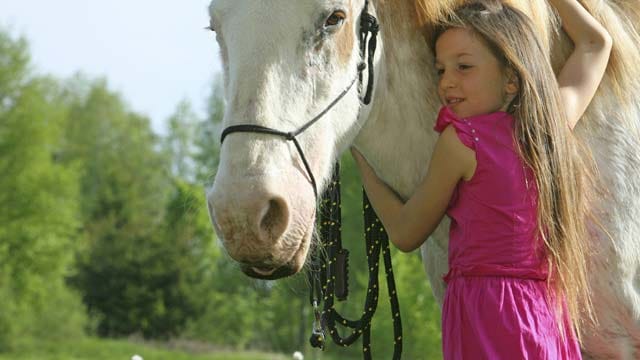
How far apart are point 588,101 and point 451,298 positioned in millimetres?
825

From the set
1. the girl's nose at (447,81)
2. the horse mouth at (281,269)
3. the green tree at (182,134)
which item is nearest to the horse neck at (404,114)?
the girl's nose at (447,81)

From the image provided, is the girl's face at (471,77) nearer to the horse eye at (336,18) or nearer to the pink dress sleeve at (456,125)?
the pink dress sleeve at (456,125)

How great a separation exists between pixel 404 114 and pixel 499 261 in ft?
2.27

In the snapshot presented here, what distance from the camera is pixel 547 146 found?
10.3 feet

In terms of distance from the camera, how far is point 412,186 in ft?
11.5

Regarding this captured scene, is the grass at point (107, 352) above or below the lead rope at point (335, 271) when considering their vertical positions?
below

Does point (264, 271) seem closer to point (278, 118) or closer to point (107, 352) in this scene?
point (278, 118)

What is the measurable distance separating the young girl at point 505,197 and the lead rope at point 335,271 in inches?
16.8

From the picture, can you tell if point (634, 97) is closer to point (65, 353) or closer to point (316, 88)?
point (316, 88)

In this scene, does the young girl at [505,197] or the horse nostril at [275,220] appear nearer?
the horse nostril at [275,220]

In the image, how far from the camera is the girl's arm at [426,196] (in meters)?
3.12

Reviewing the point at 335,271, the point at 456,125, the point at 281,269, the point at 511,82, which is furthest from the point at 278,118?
the point at 335,271

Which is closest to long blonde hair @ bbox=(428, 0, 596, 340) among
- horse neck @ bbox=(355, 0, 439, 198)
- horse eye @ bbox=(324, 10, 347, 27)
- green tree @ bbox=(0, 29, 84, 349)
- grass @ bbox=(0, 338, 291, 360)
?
horse neck @ bbox=(355, 0, 439, 198)

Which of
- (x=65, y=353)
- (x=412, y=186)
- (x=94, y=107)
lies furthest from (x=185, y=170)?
(x=412, y=186)
